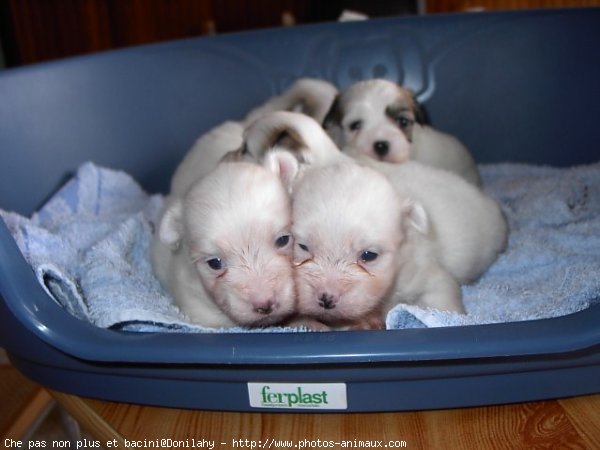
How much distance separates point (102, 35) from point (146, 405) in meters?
3.80

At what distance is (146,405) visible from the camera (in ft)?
4.88

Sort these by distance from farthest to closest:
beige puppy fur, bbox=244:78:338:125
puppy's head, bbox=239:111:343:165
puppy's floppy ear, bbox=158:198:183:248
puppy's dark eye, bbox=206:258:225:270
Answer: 1. beige puppy fur, bbox=244:78:338:125
2. puppy's head, bbox=239:111:343:165
3. puppy's floppy ear, bbox=158:198:183:248
4. puppy's dark eye, bbox=206:258:225:270

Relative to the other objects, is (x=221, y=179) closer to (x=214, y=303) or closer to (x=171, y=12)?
(x=214, y=303)

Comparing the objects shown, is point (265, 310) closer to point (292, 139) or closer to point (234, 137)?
point (292, 139)

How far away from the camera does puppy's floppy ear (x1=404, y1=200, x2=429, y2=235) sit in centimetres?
163

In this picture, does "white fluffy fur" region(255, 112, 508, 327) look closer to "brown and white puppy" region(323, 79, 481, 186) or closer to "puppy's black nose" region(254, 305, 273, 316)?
"puppy's black nose" region(254, 305, 273, 316)

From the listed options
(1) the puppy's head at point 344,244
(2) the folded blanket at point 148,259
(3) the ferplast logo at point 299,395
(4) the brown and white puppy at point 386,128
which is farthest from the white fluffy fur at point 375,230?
(4) the brown and white puppy at point 386,128

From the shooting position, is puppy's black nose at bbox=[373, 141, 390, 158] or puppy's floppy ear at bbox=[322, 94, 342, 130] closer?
puppy's black nose at bbox=[373, 141, 390, 158]

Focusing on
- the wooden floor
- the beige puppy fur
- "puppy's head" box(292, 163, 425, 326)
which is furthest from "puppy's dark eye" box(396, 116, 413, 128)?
the wooden floor

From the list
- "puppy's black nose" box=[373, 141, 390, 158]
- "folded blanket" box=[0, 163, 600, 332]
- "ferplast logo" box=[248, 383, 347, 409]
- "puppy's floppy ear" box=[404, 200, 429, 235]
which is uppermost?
"puppy's floppy ear" box=[404, 200, 429, 235]

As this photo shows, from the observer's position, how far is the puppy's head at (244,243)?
1.54 meters

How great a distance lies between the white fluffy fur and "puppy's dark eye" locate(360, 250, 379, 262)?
0.08 feet

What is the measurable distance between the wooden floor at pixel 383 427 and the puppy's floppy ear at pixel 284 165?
0.61m

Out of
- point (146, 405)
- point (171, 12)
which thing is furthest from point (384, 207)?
point (171, 12)
